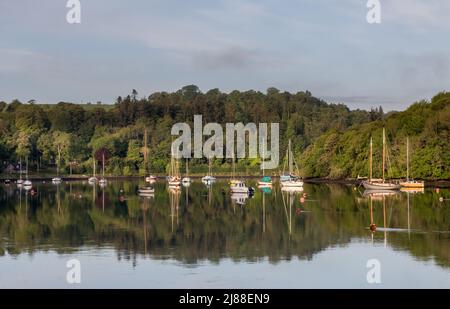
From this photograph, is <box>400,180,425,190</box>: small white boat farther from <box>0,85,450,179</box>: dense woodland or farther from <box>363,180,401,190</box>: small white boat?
<box>0,85,450,179</box>: dense woodland

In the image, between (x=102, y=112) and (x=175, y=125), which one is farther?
(x=102, y=112)

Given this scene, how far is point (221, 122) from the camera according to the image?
A: 18100 centimetres

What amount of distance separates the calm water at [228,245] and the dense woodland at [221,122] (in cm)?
4275

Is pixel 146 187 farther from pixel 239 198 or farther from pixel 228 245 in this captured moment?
pixel 228 245

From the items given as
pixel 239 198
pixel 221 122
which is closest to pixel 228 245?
pixel 239 198

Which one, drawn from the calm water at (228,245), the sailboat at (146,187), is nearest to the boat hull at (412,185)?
the calm water at (228,245)

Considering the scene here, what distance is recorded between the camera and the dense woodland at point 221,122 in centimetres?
10500

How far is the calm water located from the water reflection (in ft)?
0.21

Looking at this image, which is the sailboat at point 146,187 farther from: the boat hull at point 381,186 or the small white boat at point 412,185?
the small white boat at point 412,185

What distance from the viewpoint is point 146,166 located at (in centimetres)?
15588

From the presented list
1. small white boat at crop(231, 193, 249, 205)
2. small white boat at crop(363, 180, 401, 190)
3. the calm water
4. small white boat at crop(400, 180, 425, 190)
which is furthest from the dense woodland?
the calm water
